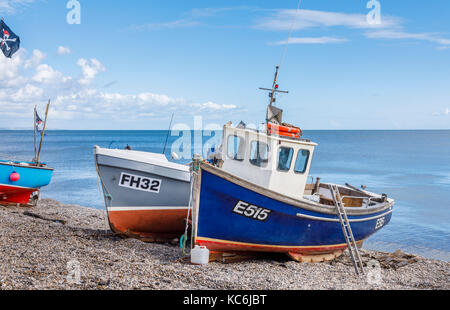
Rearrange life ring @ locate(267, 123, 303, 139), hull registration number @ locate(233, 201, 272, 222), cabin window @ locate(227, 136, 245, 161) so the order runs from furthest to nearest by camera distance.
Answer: cabin window @ locate(227, 136, 245, 161)
life ring @ locate(267, 123, 303, 139)
hull registration number @ locate(233, 201, 272, 222)

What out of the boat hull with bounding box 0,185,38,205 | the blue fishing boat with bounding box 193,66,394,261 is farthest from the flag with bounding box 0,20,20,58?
the blue fishing boat with bounding box 193,66,394,261

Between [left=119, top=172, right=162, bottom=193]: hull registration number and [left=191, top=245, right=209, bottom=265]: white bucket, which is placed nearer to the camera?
[left=191, top=245, right=209, bottom=265]: white bucket

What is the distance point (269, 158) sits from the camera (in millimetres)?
10039

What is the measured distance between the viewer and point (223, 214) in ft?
30.3

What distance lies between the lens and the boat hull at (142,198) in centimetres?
1086

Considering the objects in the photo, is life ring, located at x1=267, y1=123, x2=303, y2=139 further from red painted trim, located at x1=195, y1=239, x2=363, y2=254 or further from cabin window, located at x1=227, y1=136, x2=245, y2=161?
red painted trim, located at x1=195, y1=239, x2=363, y2=254

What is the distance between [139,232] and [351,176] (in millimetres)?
36610

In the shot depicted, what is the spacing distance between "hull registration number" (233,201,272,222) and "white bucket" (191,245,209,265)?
1.20 m

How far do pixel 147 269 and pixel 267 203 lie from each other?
10.3 ft

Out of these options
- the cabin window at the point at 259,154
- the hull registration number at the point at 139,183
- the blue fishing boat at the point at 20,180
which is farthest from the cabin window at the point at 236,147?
the blue fishing boat at the point at 20,180

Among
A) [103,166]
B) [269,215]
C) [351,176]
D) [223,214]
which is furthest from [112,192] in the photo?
[351,176]

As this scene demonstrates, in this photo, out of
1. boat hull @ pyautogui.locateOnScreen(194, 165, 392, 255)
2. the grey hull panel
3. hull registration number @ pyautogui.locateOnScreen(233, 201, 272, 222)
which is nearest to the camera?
boat hull @ pyautogui.locateOnScreen(194, 165, 392, 255)

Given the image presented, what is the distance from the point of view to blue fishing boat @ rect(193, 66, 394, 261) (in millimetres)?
9062

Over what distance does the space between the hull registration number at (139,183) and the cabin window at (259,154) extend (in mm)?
2854
